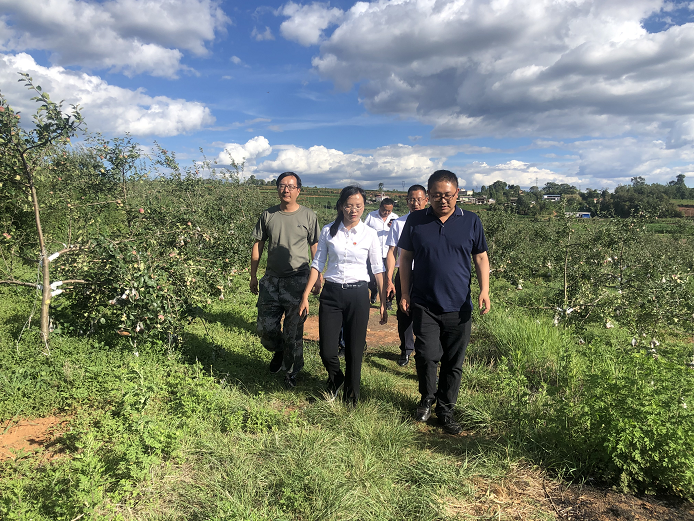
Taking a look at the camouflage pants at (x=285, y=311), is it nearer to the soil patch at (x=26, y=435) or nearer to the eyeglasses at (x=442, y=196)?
the eyeglasses at (x=442, y=196)

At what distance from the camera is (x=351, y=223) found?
3354 mm

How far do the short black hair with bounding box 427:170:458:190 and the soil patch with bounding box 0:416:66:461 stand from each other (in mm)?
3400

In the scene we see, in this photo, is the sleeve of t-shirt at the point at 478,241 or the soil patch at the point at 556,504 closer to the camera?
the soil patch at the point at 556,504

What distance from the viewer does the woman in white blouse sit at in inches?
129

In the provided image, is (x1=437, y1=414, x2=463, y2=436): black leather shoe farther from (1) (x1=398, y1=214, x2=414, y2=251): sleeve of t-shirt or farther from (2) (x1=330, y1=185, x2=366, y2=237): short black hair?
(2) (x1=330, y1=185, x2=366, y2=237): short black hair

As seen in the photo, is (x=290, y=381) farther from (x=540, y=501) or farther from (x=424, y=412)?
(x=540, y=501)

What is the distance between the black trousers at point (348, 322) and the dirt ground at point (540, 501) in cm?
121

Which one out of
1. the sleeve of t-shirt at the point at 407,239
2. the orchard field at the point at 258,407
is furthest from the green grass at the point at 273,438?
the sleeve of t-shirt at the point at 407,239

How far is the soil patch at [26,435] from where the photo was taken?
2.69 m

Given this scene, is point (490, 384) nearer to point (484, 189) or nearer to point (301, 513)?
point (301, 513)

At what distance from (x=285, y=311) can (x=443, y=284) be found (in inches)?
66.6

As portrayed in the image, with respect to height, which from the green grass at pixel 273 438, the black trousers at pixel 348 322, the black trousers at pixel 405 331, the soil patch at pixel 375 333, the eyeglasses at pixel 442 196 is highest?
the eyeglasses at pixel 442 196

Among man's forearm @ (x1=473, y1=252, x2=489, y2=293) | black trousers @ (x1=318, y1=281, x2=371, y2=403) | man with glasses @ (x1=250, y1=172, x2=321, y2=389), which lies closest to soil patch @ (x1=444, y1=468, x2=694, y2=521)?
black trousers @ (x1=318, y1=281, x2=371, y2=403)

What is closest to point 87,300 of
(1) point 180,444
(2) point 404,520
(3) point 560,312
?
(1) point 180,444
